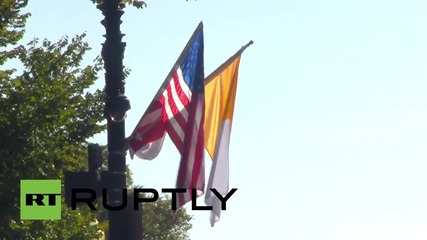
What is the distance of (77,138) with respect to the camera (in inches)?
1745

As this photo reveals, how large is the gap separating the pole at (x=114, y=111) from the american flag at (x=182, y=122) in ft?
2.71

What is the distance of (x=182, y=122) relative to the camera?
15.9m

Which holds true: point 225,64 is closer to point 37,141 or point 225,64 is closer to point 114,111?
point 114,111

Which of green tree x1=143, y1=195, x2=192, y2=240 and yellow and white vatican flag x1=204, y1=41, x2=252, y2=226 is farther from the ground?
green tree x1=143, y1=195, x2=192, y2=240

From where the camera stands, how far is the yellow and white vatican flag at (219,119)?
17.0 m

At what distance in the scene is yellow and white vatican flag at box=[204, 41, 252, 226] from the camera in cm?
1698

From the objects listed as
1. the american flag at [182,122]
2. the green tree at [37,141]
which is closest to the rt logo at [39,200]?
the green tree at [37,141]

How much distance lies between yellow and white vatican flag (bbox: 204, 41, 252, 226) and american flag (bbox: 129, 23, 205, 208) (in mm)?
1056

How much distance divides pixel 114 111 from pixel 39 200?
1913cm

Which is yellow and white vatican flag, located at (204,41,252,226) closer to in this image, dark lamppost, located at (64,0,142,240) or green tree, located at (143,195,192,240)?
dark lamppost, located at (64,0,142,240)

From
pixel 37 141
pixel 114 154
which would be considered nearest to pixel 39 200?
pixel 37 141

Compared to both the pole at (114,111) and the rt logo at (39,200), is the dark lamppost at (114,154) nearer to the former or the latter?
the pole at (114,111)

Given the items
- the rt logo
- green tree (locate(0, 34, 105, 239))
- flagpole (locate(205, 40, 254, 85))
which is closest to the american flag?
flagpole (locate(205, 40, 254, 85))

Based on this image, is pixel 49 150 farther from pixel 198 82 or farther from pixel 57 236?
pixel 198 82
